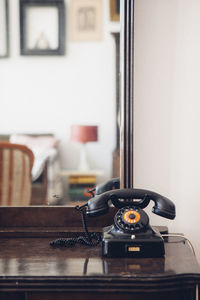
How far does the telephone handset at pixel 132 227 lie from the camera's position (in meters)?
0.74

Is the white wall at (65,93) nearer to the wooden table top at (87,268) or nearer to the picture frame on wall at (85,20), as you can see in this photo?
the picture frame on wall at (85,20)

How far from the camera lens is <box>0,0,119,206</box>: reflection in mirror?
101 cm

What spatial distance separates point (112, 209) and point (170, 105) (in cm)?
31

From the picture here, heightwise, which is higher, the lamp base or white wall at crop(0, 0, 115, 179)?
white wall at crop(0, 0, 115, 179)

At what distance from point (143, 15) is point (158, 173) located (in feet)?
1.35

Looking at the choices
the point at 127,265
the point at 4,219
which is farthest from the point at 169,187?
the point at 4,219

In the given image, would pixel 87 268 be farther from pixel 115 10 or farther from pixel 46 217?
pixel 115 10

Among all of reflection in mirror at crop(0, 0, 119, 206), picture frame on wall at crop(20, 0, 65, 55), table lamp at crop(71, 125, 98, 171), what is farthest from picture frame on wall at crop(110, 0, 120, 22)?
table lamp at crop(71, 125, 98, 171)

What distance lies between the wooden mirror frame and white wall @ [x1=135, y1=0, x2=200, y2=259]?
38 mm

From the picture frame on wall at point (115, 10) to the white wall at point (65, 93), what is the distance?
16mm

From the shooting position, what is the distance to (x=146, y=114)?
3.17ft

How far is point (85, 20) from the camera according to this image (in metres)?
1.12

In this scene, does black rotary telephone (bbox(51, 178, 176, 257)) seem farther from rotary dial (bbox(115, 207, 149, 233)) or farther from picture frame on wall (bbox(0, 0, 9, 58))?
picture frame on wall (bbox(0, 0, 9, 58))

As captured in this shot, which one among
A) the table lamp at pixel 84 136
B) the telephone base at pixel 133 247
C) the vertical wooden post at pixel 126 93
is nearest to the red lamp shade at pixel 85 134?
the table lamp at pixel 84 136
